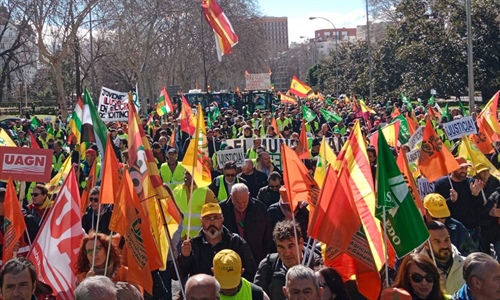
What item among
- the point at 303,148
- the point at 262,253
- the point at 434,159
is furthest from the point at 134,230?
the point at 303,148

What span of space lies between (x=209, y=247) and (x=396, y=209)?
1567mm

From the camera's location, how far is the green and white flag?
8609 mm

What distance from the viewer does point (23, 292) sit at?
15.1ft

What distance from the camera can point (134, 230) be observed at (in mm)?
5723

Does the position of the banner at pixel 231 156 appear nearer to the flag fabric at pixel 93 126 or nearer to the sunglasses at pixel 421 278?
the flag fabric at pixel 93 126

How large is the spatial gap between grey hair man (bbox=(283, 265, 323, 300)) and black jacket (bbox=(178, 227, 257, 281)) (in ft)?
6.02

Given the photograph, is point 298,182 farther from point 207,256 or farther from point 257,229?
point 207,256

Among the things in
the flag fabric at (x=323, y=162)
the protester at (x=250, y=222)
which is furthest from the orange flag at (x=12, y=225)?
the flag fabric at (x=323, y=162)

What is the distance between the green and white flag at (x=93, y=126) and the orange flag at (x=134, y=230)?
8.60 feet

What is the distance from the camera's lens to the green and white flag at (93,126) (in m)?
8.61

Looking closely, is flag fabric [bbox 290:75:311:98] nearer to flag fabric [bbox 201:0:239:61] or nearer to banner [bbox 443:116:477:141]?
flag fabric [bbox 201:0:239:61]

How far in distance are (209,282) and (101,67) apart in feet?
204

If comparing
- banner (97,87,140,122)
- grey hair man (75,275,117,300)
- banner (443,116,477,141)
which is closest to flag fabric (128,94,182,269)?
grey hair man (75,275,117,300)

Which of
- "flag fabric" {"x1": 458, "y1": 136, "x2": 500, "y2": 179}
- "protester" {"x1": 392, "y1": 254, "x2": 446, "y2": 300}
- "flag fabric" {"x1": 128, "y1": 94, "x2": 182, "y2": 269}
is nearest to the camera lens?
"protester" {"x1": 392, "y1": 254, "x2": 446, "y2": 300}
